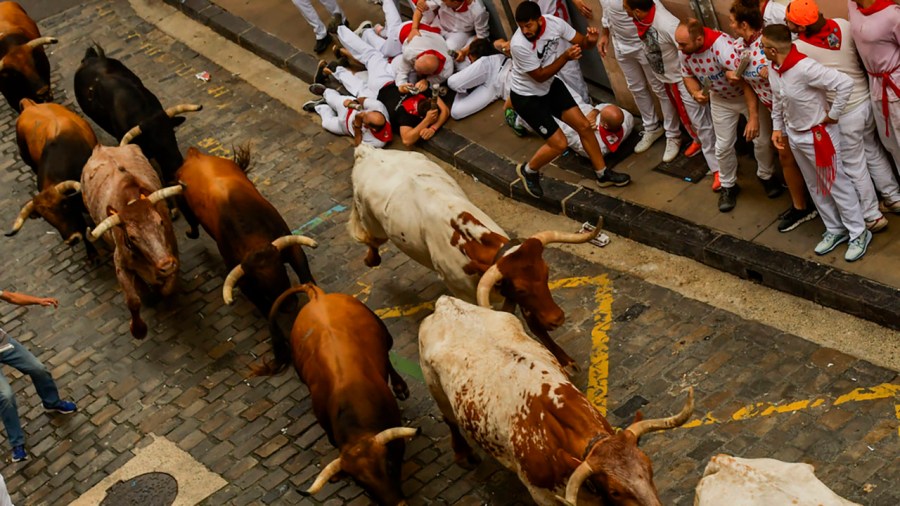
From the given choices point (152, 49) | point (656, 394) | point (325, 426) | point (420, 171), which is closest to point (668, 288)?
point (656, 394)

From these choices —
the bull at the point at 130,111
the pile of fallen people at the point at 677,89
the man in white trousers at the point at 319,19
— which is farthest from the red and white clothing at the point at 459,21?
the bull at the point at 130,111

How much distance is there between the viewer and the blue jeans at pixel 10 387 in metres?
11.4

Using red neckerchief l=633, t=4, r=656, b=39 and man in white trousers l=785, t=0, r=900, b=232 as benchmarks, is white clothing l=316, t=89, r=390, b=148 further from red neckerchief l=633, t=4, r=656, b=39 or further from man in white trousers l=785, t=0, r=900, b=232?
man in white trousers l=785, t=0, r=900, b=232

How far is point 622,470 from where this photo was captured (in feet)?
25.8

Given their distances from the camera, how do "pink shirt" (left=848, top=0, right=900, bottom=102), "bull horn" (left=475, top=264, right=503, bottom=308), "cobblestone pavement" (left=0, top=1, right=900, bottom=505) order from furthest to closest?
"bull horn" (left=475, top=264, right=503, bottom=308)
"pink shirt" (left=848, top=0, right=900, bottom=102)
"cobblestone pavement" (left=0, top=1, right=900, bottom=505)

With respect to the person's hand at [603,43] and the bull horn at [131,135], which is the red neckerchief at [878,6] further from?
the bull horn at [131,135]

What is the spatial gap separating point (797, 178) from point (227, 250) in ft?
17.5

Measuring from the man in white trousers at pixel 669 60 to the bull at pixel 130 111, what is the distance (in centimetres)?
511

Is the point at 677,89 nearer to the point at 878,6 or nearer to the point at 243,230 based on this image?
the point at 878,6

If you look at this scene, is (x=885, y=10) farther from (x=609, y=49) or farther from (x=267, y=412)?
(x=267, y=412)

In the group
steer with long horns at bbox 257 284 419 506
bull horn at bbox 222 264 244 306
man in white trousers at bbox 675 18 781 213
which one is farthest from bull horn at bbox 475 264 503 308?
man in white trousers at bbox 675 18 781 213

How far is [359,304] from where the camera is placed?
1077 cm

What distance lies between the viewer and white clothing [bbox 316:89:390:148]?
584 inches

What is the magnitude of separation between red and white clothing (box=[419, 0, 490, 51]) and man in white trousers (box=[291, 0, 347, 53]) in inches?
82.0
